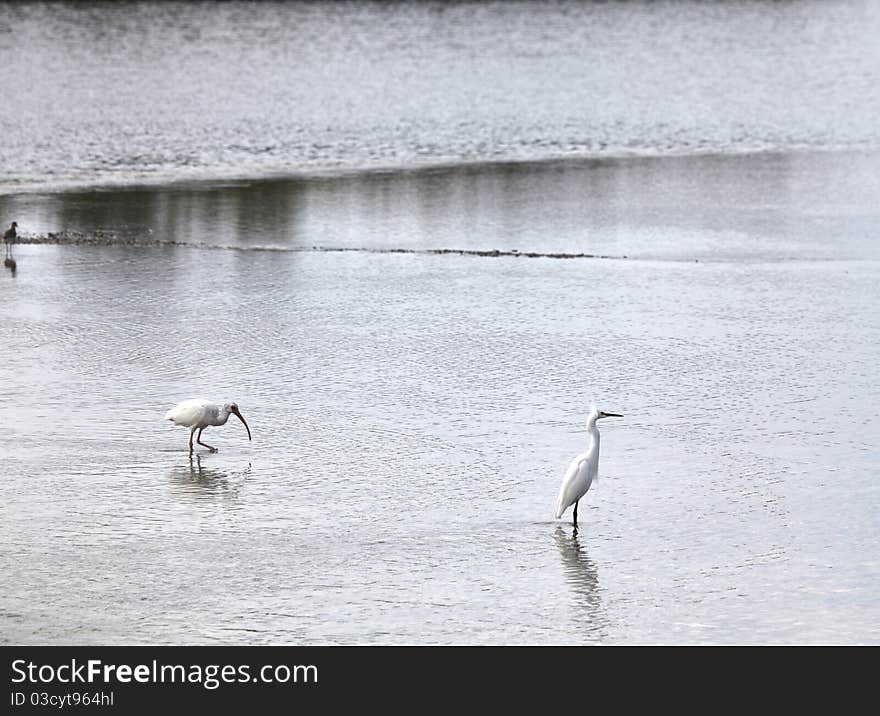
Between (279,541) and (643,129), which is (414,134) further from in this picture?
(279,541)

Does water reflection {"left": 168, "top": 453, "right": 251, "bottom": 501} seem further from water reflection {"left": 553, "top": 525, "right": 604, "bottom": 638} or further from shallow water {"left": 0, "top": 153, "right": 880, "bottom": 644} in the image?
water reflection {"left": 553, "top": 525, "right": 604, "bottom": 638}

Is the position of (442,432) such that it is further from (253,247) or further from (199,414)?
(253,247)

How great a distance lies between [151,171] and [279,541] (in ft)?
73.2

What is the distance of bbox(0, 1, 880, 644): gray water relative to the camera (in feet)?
34.5

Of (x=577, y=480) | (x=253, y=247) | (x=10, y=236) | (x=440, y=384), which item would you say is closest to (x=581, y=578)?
(x=577, y=480)

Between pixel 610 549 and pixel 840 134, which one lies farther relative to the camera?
pixel 840 134

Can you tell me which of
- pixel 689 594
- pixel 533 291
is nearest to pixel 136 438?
pixel 689 594

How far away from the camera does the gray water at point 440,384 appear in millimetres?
10516

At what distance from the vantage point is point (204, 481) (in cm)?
1280

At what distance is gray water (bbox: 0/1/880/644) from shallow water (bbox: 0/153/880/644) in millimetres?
42

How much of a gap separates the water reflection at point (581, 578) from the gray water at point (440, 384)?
37 millimetres

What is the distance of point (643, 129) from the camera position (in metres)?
40.9

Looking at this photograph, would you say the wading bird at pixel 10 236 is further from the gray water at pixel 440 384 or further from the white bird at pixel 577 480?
the white bird at pixel 577 480

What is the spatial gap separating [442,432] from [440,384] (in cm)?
168
